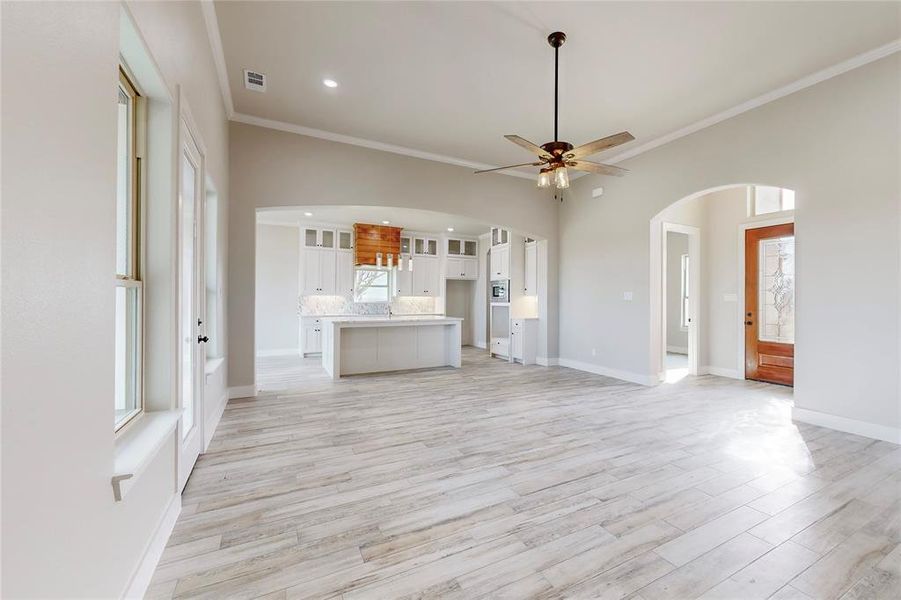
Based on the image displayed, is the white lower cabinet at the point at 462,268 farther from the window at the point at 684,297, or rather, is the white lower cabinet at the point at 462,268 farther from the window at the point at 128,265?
the window at the point at 128,265

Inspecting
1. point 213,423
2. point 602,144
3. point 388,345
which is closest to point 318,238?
point 388,345

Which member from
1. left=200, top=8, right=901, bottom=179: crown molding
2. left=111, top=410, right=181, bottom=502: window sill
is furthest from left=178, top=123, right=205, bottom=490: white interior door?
left=200, top=8, right=901, bottom=179: crown molding

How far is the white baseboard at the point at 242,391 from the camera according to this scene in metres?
4.47

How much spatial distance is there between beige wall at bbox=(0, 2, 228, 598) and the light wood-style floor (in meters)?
0.68

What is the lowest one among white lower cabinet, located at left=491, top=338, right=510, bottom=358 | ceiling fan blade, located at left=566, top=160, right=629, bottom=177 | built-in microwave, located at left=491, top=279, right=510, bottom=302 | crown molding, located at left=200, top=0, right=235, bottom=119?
white lower cabinet, located at left=491, top=338, right=510, bottom=358

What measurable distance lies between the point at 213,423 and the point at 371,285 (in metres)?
6.05

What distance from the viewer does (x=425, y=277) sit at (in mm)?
9414

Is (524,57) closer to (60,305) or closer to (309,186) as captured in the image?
(309,186)

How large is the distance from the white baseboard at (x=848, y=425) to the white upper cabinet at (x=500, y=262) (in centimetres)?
489

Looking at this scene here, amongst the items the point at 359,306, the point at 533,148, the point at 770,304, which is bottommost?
the point at 359,306

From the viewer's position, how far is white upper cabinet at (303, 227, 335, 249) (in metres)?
8.39

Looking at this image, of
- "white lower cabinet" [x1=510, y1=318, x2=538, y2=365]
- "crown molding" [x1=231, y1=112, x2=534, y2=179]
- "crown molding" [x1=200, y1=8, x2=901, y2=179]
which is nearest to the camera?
"crown molding" [x1=200, y1=8, x2=901, y2=179]

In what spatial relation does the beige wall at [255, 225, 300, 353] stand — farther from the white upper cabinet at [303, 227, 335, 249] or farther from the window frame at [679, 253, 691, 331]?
the window frame at [679, 253, 691, 331]

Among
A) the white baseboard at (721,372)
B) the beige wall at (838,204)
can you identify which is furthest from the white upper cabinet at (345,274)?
the white baseboard at (721,372)
